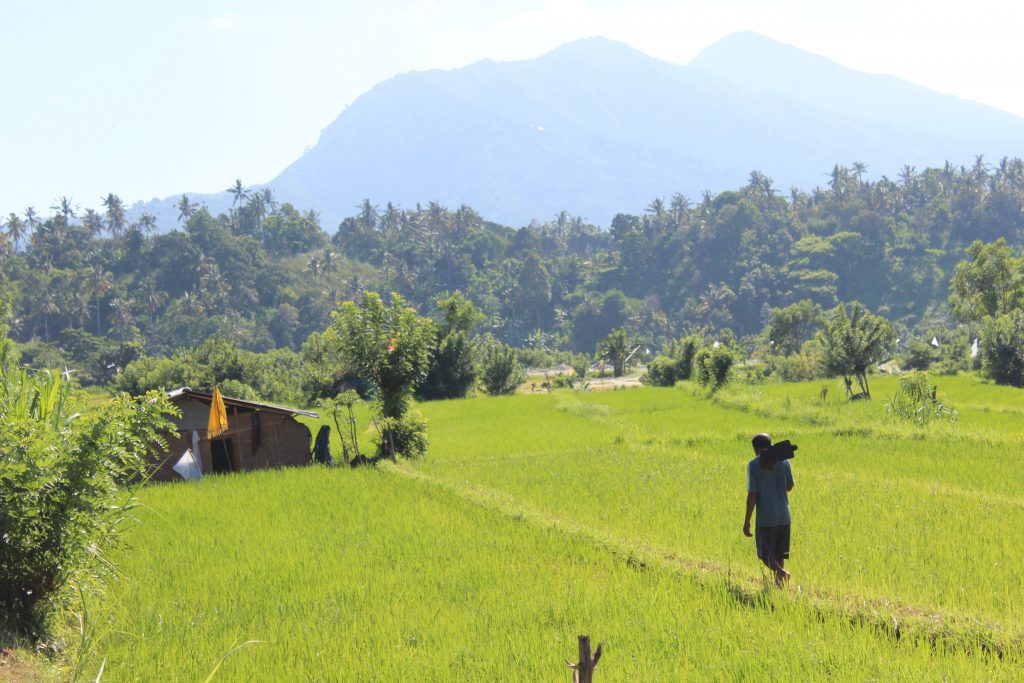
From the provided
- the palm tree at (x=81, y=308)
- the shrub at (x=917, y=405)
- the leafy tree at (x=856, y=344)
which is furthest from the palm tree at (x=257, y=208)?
the shrub at (x=917, y=405)

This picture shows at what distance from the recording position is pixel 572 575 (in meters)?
8.32

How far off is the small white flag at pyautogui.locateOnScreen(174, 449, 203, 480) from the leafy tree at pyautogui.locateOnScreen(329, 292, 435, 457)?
3.88 metres

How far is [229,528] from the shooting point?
11.5 m

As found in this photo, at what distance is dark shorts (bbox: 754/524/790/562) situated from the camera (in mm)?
7688

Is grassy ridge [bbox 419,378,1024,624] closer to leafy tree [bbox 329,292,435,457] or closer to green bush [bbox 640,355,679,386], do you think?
leafy tree [bbox 329,292,435,457]

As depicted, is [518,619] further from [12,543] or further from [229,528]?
[229,528]

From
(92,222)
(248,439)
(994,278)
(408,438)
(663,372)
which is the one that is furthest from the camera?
(92,222)

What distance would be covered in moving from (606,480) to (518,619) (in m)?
7.68

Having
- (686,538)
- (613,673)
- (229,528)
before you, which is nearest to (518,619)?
(613,673)

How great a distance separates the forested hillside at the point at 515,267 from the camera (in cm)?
9475

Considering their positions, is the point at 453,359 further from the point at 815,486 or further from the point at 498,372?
the point at 815,486

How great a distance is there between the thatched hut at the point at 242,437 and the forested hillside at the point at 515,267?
71789 mm

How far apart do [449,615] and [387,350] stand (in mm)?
11989

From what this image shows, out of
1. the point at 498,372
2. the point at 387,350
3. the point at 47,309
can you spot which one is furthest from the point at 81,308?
the point at 387,350
